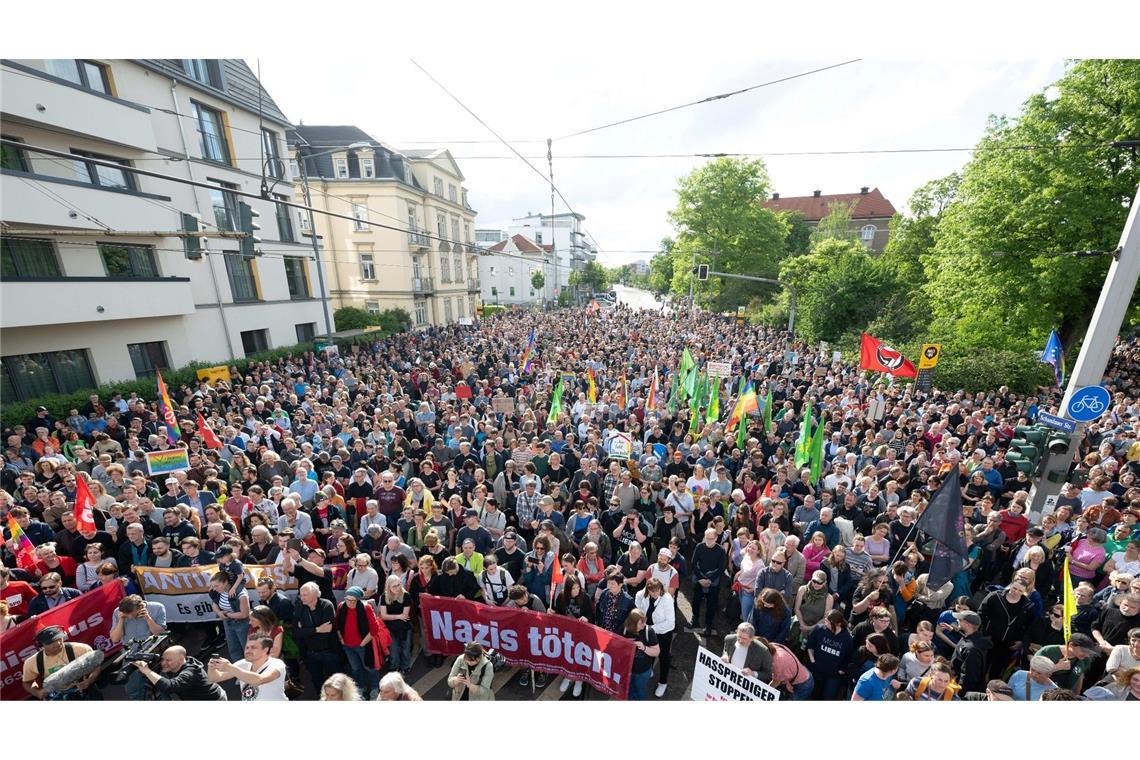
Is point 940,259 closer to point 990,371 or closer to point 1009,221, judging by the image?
point 1009,221

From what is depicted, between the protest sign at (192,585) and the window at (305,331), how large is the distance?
909 inches

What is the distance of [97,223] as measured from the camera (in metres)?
15.1

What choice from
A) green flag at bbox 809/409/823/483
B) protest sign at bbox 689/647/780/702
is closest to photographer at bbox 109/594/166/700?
protest sign at bbox 689/647/780/702

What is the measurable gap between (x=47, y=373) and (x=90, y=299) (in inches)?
103

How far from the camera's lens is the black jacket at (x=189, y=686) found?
396 cm

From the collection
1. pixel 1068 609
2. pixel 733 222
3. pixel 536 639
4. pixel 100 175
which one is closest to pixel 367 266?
pixel 100 175

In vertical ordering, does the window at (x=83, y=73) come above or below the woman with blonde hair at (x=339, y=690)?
above

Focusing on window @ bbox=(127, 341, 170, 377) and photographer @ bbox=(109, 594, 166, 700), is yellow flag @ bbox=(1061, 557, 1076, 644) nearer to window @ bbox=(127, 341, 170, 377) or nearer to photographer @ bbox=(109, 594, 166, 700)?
photographer @ bbox=(109, 594, 166, 700)

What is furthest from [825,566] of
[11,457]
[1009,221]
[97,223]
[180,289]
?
[180,289]

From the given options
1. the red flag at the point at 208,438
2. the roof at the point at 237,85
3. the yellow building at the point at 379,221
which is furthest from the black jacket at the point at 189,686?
the yellow building at the point at 379,221

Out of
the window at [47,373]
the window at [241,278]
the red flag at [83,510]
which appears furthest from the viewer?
the window at [241,278]

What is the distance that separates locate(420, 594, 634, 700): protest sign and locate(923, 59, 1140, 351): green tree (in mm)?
15991

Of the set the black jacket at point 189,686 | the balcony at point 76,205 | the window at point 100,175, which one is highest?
the window at point 100,175

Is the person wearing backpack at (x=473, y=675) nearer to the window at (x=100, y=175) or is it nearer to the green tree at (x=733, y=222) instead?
the window at (x=100, y=175)
